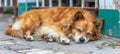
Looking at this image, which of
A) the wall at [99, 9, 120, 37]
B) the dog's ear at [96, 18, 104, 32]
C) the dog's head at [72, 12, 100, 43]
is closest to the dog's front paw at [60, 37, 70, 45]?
the dog's head at [72, 12, 100, 43]

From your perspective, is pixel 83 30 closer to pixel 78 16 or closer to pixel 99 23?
pixel 78 16

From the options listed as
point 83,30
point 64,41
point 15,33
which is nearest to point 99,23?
point 83,30

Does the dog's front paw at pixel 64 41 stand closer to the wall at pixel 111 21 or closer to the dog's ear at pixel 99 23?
the dog's ear at pixel 99 23

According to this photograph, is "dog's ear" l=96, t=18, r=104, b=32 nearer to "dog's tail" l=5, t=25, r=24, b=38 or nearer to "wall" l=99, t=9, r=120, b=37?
"wall" l=99, t=9, r=120, b=37

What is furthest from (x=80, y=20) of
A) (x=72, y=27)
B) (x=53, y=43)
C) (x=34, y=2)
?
(x=34, y=2)

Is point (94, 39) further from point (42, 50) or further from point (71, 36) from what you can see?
point (42, 50)

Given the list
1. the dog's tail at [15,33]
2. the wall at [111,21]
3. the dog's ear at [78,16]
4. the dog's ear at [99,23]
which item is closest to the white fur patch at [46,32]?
the dog's tail at [15,33]

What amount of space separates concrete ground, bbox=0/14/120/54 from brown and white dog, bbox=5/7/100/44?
0.45 feet

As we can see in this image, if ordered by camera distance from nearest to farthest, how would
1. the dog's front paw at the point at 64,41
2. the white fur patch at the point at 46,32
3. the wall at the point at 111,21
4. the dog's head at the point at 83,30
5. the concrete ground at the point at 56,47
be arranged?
the concrete ground at the point at 56,47 < the dog's front paw at the point at 64,41 < the dog's head at the point at 83,30 < the white fur patch at the point at 46,32 < the wall at the point at 111,21

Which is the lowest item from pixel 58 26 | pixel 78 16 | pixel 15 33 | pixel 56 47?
pixel 56 47

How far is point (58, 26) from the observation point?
587 centimetres

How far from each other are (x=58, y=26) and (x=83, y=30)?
49 cm

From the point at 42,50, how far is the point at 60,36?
755 mm

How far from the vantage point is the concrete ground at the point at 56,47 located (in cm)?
476
